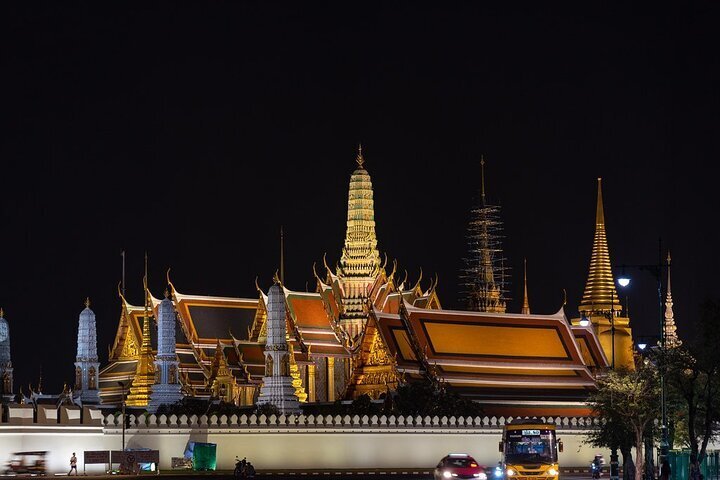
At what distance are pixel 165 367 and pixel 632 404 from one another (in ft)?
91.2

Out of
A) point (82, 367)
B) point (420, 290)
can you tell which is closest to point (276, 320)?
point (82, 367)

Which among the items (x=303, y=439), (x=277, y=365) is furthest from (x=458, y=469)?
(x=277, y=365)

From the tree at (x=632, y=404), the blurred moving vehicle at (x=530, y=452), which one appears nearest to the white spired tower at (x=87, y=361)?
the tree at (x=632, y=404)

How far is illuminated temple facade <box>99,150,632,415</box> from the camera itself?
72.8 metres

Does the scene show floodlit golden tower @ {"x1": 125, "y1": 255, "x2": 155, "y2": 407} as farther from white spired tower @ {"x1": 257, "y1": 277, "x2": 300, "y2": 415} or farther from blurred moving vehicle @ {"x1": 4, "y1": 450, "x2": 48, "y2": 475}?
blurred moving vehicle @ {"x1": 4, "y1": 450, "x2": 48, "y2": 475}

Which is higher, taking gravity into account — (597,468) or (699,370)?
(699,370)

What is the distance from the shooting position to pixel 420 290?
290 feet

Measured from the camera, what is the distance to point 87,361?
253 feet

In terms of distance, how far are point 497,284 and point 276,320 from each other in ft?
97.9

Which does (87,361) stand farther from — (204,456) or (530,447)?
(530,447)

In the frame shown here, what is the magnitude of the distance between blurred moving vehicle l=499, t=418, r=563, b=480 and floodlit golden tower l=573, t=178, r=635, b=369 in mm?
39960

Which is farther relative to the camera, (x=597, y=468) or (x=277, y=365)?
(x=277, y=365)

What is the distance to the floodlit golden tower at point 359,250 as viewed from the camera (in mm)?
86375

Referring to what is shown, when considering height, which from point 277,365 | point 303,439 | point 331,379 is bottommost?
point 303,439
